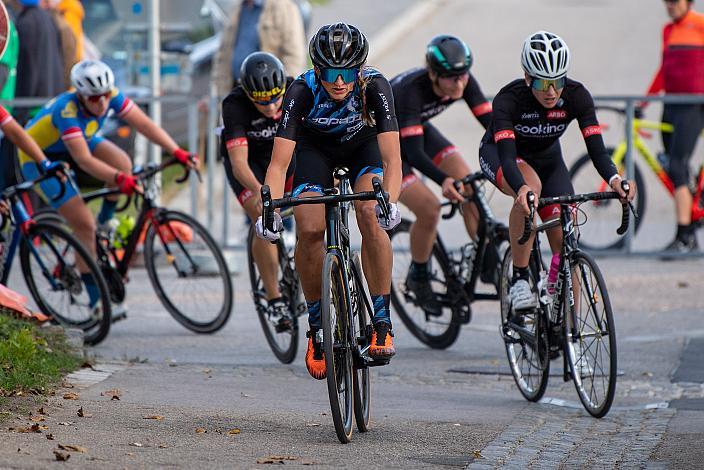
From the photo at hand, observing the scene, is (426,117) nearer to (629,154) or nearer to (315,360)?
(315,360)

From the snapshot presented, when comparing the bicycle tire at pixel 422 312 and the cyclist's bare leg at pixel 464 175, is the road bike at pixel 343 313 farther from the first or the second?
the bicycle tire at pixel 422 312

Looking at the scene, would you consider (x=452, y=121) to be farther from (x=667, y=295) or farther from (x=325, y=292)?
(x=325, y=292)

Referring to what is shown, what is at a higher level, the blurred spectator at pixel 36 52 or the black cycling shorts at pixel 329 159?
the blurred spectator at pixel 36 52

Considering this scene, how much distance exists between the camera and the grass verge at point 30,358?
298 inches

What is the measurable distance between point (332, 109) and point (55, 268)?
3.43 metres

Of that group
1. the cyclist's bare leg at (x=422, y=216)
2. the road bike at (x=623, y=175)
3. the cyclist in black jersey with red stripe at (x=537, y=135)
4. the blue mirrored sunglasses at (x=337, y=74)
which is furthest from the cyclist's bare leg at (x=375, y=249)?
the road bike at (x=623, y=175)

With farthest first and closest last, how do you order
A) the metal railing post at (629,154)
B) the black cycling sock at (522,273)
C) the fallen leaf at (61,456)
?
Result: 1. the metal railing post at (629,154)
2. the black cycling sock at (522,273)
3. the fallen leaf at (61,456)

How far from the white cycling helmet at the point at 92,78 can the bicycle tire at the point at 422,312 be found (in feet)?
7.30

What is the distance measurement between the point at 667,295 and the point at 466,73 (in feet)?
11.0

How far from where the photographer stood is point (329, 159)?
766 cm

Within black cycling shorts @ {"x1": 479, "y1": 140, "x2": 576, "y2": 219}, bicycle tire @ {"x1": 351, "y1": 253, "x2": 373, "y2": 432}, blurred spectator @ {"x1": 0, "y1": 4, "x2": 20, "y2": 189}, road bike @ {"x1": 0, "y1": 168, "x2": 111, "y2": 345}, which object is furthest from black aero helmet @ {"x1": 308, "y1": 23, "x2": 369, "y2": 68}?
blurred spectator @ {"x1": 0, "y1": 4, "x2": 20, "y2": 189}

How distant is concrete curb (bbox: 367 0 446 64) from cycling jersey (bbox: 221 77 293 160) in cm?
1381

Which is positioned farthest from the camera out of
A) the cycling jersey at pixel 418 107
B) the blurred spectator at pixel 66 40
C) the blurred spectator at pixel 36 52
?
the blurred spectator at pixel 66 40

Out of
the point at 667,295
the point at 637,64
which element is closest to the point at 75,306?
the point at 667,295
